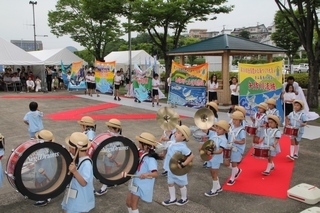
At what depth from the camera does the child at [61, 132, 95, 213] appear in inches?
142

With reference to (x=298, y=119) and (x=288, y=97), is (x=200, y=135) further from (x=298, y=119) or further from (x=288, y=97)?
(x=288, y=97)

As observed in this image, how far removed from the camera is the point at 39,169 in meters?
3.76

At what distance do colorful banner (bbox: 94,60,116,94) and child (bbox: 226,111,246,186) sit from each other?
13997 mm

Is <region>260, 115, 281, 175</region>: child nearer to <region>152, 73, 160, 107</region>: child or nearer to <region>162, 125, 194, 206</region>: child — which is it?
<region>162, 125, 194, 206</region>: child

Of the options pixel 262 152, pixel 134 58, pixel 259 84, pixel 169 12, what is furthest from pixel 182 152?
pixel 134 58

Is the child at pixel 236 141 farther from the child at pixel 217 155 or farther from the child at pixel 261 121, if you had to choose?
the child at pixel 261 121

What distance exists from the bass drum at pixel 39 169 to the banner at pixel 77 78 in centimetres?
1809

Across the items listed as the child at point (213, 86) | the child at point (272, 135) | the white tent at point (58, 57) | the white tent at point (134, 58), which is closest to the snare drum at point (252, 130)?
the child at point (272, 135)

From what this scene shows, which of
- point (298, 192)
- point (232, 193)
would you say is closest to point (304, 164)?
point (298, 192)

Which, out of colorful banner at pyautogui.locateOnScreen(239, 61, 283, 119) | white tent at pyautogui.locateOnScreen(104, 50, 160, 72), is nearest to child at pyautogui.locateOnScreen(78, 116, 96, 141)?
colorful banner at pyautogui.locateOnScreen(239, 61, 283, 119)

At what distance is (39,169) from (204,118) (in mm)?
3145

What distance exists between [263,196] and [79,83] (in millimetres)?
17836

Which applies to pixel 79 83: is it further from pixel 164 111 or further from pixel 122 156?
pixel 122 156

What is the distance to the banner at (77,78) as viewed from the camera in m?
21.4
